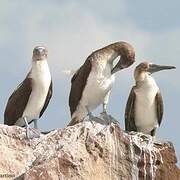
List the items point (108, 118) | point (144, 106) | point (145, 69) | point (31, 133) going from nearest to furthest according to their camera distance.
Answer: point (31, 133)
point (108, 118)
point (144, 106)
point (145, 69)

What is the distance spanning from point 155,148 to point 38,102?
3.32 m

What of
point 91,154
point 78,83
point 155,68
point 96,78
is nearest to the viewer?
point 91,154

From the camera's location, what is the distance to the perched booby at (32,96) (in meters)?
15.9

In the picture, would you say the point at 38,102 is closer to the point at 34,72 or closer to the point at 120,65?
the point at 34,72

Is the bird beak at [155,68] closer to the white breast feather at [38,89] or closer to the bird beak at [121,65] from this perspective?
the bird beak at [121,65]

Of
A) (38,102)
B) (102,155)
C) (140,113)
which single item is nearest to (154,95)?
(140,113)

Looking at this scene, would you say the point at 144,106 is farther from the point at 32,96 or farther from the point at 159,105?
the point at 32,96

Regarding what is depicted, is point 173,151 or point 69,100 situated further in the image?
point 69,100

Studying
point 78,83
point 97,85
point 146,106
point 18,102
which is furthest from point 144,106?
point 18,102

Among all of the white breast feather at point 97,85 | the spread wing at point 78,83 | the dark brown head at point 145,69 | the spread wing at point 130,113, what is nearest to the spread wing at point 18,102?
the spread wing at point 78,83

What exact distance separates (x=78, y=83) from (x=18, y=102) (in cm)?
148

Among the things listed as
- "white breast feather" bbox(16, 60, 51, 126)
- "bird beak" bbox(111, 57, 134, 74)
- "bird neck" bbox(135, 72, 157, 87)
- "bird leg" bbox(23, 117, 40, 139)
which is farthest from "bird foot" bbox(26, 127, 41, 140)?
"bird neck" bbox(135, 72, 157, 87)

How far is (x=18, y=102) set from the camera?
16125 millimetres

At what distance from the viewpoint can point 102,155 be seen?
13461mm
